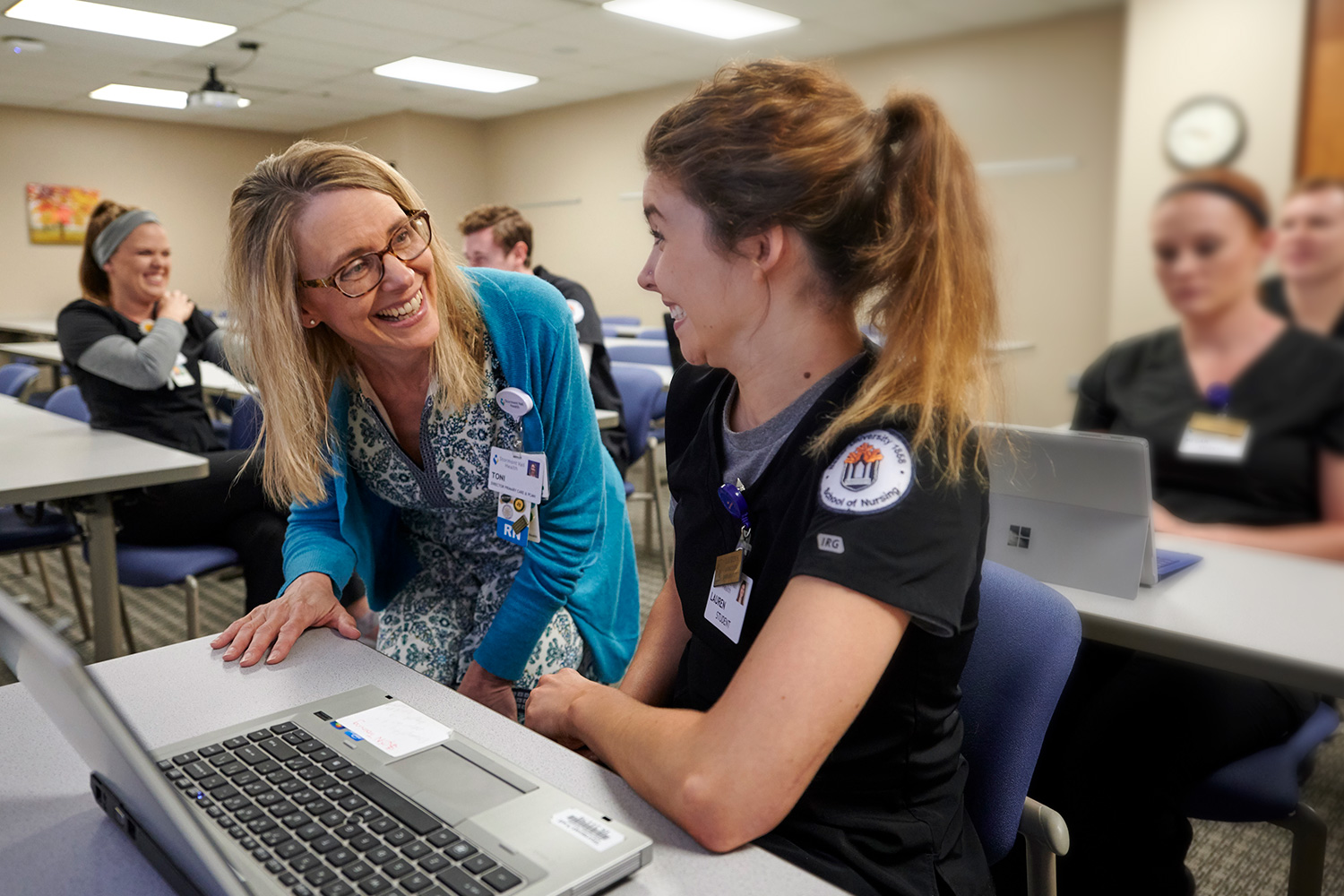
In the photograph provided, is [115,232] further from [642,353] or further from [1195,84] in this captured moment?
[1195,84]

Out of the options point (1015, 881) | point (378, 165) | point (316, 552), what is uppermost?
point (378, 165)

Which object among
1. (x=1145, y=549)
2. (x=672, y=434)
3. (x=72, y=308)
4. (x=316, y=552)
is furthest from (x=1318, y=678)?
(x=72, y=308)

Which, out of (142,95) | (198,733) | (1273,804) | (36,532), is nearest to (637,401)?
(36,532)

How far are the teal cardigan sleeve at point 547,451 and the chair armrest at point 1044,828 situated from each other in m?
0.66

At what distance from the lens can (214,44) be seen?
654 cm

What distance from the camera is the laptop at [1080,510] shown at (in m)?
1.26

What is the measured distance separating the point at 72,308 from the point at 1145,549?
2914 millimetres

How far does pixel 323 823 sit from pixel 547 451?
0.74 meters

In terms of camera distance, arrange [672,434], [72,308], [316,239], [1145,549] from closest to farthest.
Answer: [672,434] < [316,239] < [1145,549] < [72,308]

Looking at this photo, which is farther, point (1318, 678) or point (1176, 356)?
point (1176, 356)

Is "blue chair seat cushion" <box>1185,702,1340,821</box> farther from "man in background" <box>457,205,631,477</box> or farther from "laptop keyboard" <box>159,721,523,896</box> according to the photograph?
"man in background" <box>457,205,631,477</box>

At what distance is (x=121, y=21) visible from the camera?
598 cm

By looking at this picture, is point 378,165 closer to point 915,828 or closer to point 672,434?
point 672,434

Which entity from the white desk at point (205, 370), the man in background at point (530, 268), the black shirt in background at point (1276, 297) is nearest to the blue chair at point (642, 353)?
the man in background at point (530, 268)
